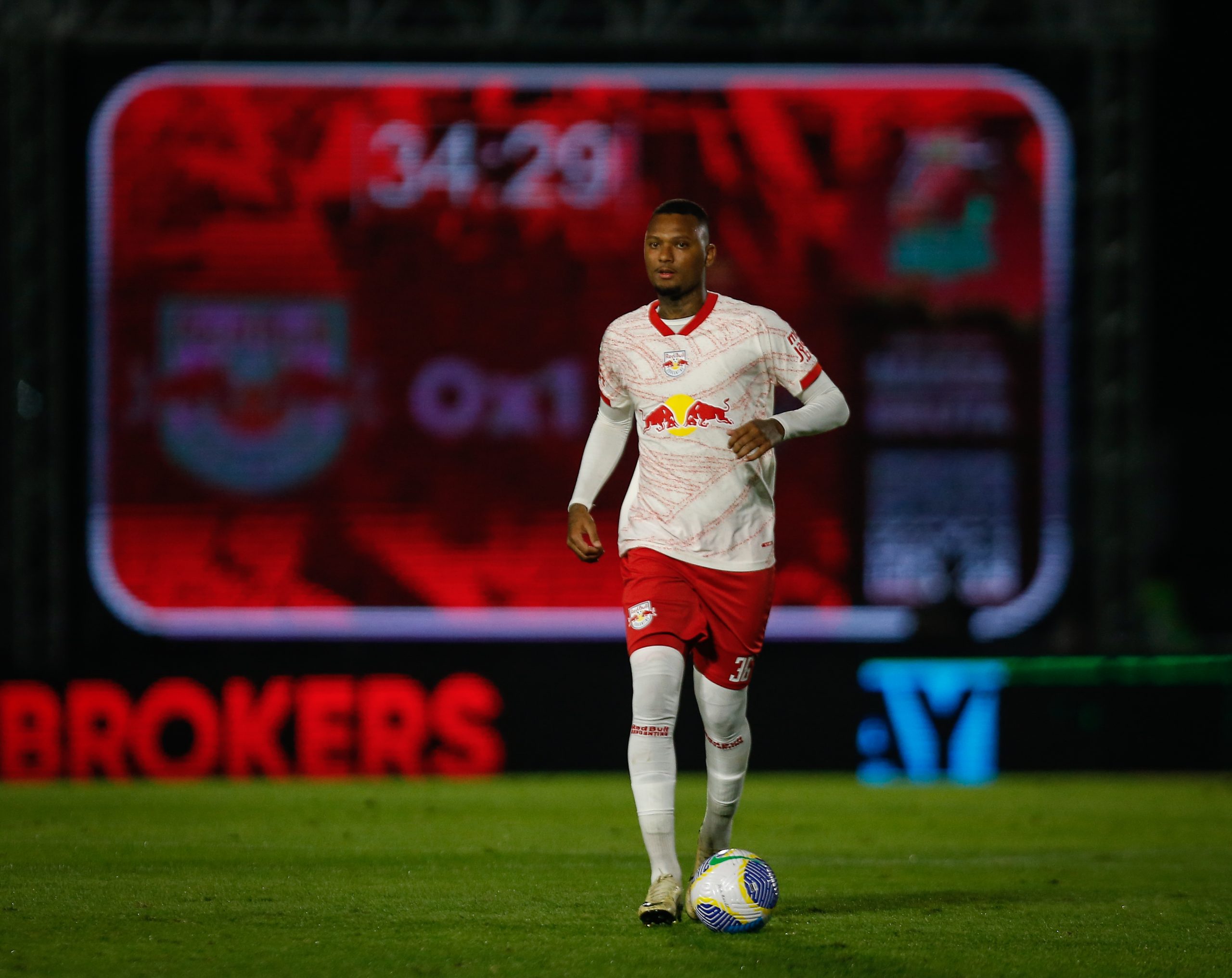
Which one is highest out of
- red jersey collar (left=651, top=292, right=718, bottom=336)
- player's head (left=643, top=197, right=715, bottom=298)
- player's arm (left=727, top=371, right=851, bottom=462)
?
player's head (left=643, top=197, right=715, bottom=298)

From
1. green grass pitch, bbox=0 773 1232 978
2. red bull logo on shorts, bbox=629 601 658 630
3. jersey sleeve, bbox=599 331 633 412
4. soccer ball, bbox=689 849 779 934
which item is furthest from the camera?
jersey sleeve, bbox=599 331 633 412

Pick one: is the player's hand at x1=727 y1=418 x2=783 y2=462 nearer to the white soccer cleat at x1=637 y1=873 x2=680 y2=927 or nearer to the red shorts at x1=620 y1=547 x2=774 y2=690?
the red shorts at x1=620 y1=547 x2=774 y2=690

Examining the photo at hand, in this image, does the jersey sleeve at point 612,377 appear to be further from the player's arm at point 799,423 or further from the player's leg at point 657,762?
the player's leg at point 657,762

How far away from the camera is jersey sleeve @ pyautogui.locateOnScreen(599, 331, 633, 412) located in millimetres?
5465

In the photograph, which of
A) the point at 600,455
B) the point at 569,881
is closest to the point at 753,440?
the point at 600,455

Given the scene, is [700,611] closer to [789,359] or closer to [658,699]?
[658,699]

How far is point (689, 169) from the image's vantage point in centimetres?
1191

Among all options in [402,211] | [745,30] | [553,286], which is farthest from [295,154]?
[745,30]

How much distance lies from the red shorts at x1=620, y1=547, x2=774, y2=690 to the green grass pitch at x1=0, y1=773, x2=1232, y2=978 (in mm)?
732

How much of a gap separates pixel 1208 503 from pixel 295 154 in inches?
468

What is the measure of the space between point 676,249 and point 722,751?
142cm

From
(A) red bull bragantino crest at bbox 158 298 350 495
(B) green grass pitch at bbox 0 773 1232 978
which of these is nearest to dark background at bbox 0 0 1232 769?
(A) red bull bragantino crest at bbox 158 298 350 495

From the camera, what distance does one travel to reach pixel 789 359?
17.7ft

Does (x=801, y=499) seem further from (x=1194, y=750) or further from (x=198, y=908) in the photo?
(x=198, y=908)
